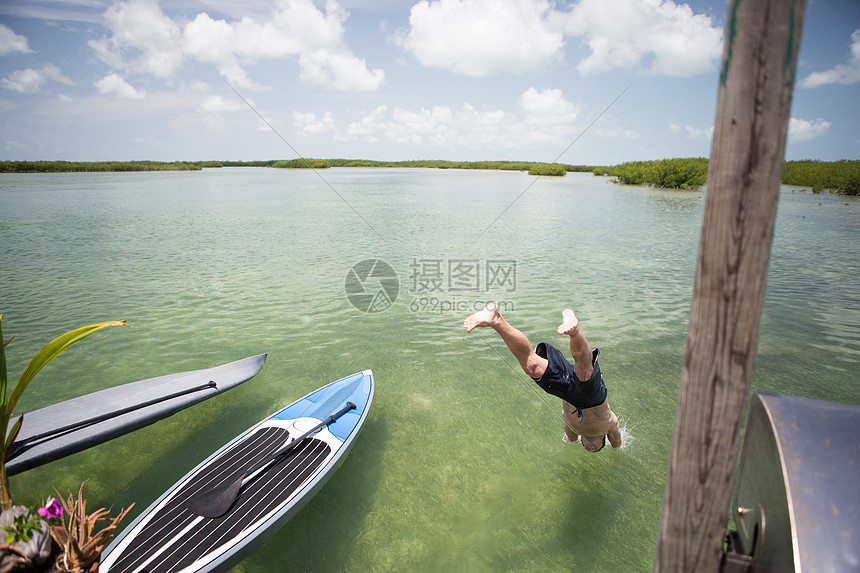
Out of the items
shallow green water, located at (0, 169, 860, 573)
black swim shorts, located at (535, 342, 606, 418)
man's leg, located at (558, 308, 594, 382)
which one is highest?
man's leg, located at (558, 308, 594, 382)

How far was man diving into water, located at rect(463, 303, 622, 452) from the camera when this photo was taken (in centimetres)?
390

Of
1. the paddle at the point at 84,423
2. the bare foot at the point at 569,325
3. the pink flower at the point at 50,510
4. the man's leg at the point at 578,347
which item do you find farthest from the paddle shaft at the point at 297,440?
the bare foot at the point at 569,325

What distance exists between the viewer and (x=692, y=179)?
46.0m

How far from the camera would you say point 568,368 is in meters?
4.27

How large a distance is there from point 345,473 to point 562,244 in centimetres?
1470

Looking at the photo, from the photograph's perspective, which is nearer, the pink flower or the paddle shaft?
the pink flower

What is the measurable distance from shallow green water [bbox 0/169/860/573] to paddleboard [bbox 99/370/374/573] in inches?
22.2

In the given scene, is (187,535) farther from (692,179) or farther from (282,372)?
(692,179)

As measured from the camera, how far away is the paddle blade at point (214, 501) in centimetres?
375

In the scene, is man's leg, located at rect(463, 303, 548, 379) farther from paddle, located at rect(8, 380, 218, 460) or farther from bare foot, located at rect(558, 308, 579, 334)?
paddle, located at rect(8, 380, 218, 460)

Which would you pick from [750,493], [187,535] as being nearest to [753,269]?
[750,493]

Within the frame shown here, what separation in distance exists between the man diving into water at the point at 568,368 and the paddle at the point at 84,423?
4341 millimetres

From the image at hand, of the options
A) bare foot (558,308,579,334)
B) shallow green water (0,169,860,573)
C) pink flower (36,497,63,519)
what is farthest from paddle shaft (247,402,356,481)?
bare foot (558,308,579,334)

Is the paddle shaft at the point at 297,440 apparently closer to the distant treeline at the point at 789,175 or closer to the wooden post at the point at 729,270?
the wooden post at the point at 729,270
